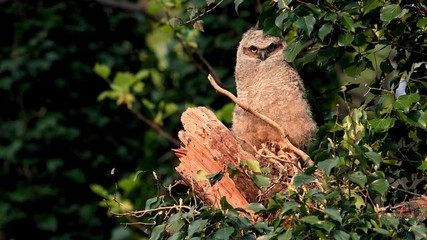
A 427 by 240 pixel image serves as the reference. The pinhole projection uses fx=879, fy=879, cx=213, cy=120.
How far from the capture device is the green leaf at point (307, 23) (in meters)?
3.43

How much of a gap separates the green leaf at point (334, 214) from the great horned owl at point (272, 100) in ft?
4.53

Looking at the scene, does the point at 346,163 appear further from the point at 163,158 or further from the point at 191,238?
the point at 163,158

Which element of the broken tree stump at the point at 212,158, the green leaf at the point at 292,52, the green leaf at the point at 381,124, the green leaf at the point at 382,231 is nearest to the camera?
the green leaf at the point at 382,231

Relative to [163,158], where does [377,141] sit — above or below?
above

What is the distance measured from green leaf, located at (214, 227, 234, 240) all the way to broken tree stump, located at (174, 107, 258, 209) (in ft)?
2.69

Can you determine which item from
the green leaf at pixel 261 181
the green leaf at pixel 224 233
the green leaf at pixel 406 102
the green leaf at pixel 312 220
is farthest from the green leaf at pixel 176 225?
the green leaf at pixel 406 102

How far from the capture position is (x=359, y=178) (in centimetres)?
299

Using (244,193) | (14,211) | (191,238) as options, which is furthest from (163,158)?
(191,238)

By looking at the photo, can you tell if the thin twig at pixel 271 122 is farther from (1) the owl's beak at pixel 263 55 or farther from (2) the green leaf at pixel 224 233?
(2) the green leaf at pixel 224 233

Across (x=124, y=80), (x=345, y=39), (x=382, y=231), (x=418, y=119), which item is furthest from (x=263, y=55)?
(x=124, y=80)

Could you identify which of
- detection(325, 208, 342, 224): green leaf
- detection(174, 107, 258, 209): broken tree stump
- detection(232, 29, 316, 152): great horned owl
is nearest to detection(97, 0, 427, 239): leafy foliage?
detection(325, 208, 342, 224): green leaf

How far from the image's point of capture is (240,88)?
15.2 ft

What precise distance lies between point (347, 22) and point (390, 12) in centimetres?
17

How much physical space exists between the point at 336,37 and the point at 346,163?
2.66 feet
